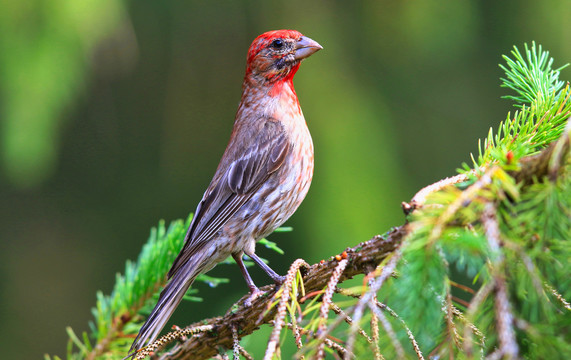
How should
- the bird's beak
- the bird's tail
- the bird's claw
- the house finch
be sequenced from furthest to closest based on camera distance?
the bird's beak < the house finch < the bird's tail < the bird's claw

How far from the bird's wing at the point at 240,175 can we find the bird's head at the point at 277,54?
0.32 m

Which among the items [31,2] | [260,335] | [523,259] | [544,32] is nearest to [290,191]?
[260,335]

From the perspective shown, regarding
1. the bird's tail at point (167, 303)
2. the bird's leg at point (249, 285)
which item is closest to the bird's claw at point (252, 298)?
the bird's leg at point (249, 285)

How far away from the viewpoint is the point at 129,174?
5.05m

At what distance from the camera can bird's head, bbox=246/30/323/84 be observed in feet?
10.8

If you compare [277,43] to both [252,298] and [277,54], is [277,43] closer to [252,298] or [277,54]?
[277,54]

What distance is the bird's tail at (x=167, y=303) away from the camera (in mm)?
2301

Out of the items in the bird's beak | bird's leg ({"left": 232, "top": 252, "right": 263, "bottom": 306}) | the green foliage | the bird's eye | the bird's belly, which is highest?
the bird's eye

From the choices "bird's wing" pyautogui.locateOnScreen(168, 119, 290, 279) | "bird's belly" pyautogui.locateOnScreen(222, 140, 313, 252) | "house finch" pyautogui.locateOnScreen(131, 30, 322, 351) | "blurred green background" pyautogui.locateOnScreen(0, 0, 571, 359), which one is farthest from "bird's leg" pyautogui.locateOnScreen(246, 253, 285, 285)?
"blurred green background" pyautogui.locateOnScreen(0, 0, 571, 359)

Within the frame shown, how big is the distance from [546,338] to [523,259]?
14 cm

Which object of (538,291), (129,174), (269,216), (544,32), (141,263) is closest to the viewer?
(538,291)

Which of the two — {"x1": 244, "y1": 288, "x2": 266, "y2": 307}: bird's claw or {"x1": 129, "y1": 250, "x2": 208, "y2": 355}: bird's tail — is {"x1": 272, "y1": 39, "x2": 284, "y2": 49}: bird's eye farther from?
{"x1": 244, "y1": 288, "x2": 266, "y2": 307}: bird's claw

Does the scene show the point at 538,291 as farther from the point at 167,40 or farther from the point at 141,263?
the point at 167,40

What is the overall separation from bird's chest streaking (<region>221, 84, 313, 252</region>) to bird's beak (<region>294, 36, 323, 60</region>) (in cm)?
44
